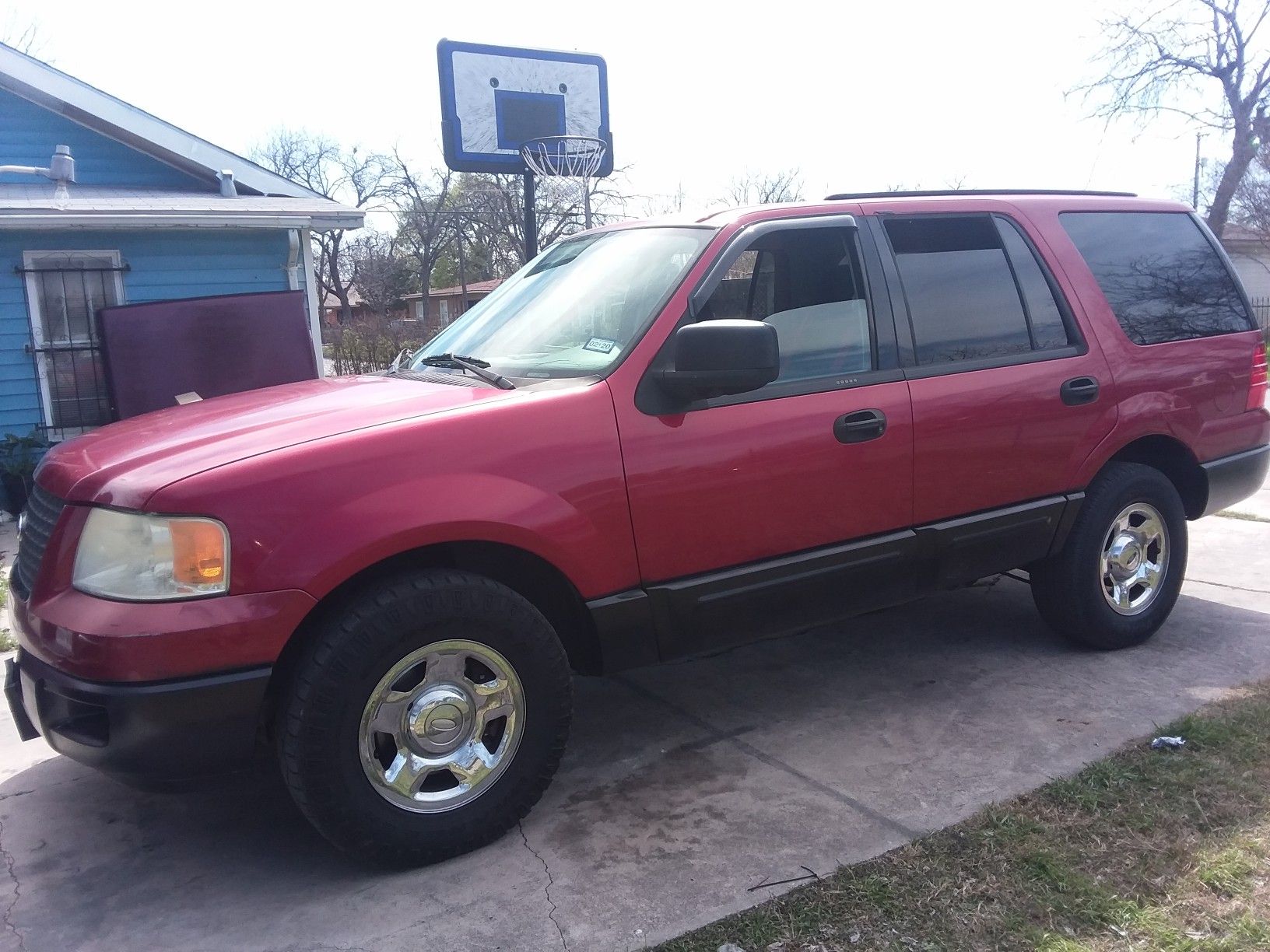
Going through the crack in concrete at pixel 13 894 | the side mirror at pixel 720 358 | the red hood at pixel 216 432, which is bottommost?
the crack in concrete at pixel 13 894

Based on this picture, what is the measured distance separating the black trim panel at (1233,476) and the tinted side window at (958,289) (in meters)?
1.40

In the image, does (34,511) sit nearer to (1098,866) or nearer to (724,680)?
(724,680)

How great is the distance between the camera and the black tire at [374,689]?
281cm

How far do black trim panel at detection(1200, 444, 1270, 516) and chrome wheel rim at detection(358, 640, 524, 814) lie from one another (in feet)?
11.8

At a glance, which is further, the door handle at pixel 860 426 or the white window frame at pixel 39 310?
the white window frame at pixel 39 310

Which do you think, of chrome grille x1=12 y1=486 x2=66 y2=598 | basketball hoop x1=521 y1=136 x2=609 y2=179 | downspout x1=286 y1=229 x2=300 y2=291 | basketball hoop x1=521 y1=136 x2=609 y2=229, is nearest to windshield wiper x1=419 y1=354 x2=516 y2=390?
chrome grille x1=12 y1=486 x2=66 y2=598

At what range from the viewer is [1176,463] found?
16.0 feet

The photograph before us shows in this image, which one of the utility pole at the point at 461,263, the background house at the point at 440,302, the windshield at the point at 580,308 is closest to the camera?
the windshield at the point at 580,308

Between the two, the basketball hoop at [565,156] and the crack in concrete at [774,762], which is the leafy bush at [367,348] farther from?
the crack in concrete at [774,762]

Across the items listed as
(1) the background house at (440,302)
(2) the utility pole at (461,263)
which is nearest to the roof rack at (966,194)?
(2) the utility pole at (461,263)

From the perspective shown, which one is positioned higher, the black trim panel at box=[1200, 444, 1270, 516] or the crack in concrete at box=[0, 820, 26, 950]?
the black trim panel at box=[1200, 444, 1270, 516]

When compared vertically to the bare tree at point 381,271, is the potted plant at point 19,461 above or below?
below

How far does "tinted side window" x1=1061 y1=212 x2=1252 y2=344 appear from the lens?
4.58m

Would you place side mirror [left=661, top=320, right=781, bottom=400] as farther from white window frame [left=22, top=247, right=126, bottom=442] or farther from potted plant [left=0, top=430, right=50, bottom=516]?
white window frame [left=22, top=247, right=126, bottom=442]
